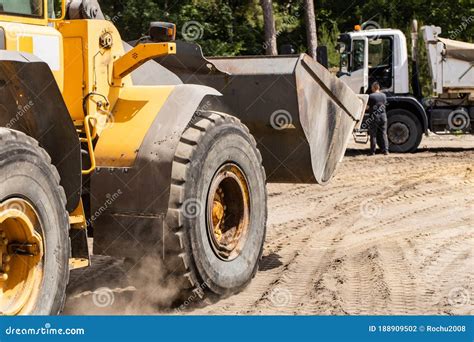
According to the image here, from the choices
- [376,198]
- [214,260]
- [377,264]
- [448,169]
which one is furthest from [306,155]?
[448,169]

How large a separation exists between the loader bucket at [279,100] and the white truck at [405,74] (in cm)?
1205

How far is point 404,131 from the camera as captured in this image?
20.3 meters

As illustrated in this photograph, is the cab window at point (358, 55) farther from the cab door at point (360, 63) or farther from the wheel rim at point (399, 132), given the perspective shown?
the wheel rim at point (399, 132)

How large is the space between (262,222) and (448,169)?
395 inches

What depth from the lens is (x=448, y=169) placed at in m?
16.6

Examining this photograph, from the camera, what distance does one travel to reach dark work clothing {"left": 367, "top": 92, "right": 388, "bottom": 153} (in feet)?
63.8

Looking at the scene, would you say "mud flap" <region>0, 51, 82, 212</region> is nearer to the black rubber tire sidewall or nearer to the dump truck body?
the black rubber tire sidewall

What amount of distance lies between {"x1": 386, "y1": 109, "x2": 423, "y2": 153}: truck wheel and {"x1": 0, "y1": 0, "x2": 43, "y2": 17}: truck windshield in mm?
15302

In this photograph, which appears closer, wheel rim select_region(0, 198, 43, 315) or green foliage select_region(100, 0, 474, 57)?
wheel rim select_region(0, 198, 43, 315)

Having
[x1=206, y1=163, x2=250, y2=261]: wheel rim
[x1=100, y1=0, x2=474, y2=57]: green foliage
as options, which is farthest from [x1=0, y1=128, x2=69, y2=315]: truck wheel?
[x1=100, y1=0, x2=474, y2=57]: green foliage

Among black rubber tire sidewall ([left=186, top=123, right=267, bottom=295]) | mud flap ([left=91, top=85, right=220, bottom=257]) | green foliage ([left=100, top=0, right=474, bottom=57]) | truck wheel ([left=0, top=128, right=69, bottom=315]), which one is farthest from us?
green foliage ([left=100, top=0, right=474, bottom=57])

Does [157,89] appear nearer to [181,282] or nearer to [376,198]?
[181,282]

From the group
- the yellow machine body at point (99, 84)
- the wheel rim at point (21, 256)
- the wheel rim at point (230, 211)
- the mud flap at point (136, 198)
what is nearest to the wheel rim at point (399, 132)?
the wheel rim at point (230, 211)

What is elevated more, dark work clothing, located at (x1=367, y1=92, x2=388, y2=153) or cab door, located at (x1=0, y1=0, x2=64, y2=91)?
cab door, located at (x1=0, y1=0, x2=64, y2=91)
